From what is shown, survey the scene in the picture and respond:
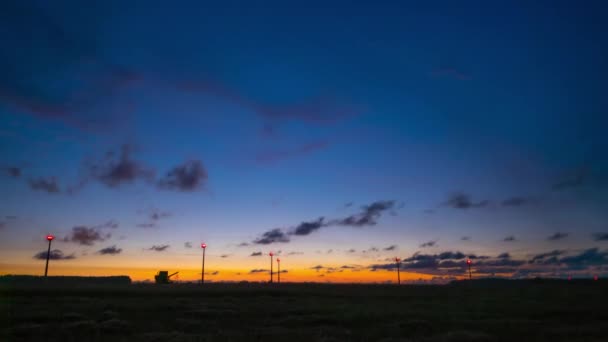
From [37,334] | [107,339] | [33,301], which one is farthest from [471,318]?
[33,301]

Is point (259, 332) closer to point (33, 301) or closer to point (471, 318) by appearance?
point (471, 318)

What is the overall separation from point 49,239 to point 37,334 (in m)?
62.6

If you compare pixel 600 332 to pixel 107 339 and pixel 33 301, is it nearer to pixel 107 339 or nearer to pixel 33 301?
pixel 107 339

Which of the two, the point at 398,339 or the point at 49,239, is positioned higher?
the point at 49,239

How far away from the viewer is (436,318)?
3362 cm

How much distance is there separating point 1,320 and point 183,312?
13.1m

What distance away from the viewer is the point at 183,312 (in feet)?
120

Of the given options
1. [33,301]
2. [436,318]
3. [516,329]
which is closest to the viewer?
[516,329]

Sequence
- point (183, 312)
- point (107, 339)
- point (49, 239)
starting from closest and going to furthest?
1. point (107, 339)
2. point (183, 312)
3. point (49, 239)

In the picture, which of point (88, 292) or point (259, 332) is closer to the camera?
point (259, 332)

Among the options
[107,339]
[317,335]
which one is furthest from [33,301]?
[317,335]

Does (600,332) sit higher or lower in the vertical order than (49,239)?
lower

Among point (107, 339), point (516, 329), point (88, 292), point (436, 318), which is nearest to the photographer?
point (107, 339)

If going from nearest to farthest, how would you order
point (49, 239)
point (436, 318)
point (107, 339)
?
1. point (107, 339)
2. point (436, 318)
3. point (49, 239)
